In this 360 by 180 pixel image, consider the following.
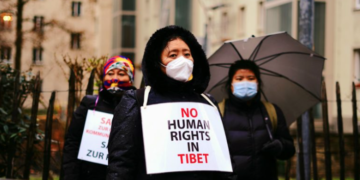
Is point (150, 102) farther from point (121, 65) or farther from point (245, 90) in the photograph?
point (245, 90)

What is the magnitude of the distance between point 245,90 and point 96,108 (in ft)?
4.38

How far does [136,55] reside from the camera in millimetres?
46875

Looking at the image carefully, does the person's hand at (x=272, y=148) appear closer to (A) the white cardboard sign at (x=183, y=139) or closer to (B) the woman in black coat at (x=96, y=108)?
(B) the woman in black coat at (x=96, y=108)

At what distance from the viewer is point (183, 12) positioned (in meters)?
38.6

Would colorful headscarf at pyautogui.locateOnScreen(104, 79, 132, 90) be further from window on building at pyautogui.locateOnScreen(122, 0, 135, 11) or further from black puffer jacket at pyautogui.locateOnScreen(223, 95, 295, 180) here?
window on building at pyautogui.locateOnScreen(122, 0, 135, 11)

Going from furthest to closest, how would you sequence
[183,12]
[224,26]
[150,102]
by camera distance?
[183,12], [224,26], [150,102]

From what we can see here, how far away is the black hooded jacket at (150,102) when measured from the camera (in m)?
4.14

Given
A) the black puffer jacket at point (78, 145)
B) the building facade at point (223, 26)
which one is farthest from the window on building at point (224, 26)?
the black puffer jacket at point (78, 145)

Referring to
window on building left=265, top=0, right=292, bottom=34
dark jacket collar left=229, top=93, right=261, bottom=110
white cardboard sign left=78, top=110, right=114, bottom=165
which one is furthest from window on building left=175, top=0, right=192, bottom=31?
white cardboard sign left=78, top=110, right=114, bottom=165

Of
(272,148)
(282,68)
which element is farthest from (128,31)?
(272,148)

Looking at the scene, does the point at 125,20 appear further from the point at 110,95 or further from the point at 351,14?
the point at 110,95

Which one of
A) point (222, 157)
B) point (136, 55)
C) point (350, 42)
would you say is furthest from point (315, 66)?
point (136, 55)

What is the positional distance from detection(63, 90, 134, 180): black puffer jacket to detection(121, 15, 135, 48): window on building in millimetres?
40708

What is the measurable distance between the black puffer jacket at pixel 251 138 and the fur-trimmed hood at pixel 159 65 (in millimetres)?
1648
